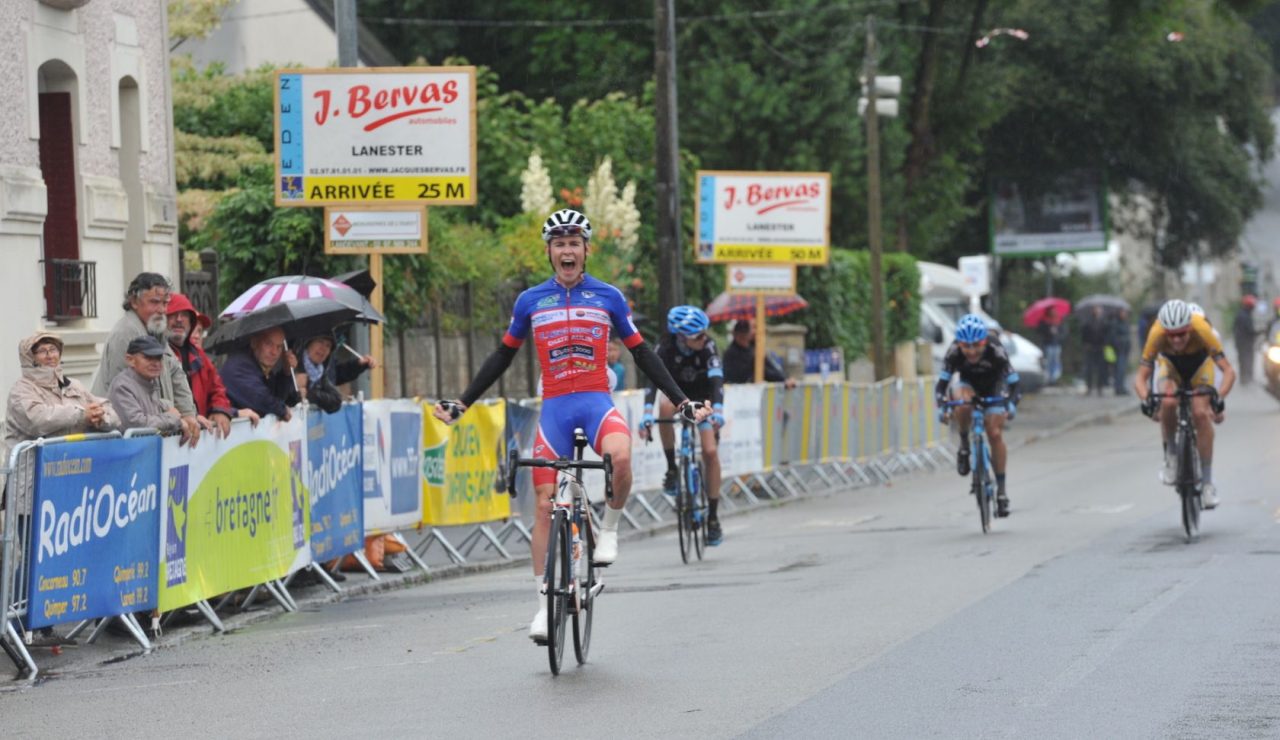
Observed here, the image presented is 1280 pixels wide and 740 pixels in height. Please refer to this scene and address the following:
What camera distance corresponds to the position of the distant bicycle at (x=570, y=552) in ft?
30.5

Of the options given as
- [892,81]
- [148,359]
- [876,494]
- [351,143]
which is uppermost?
[892,81]

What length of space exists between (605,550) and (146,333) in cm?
377

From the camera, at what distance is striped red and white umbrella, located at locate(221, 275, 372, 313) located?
1462cm

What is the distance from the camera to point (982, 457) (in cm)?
1722

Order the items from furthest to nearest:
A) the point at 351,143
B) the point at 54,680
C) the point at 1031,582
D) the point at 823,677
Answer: the point at 351,143
the point at 1031,582
the point at 54,680
the point at 823,677

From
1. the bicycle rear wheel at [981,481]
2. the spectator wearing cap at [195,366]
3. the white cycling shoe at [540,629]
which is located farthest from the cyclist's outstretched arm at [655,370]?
the bicycle rear wheel at [981,481]

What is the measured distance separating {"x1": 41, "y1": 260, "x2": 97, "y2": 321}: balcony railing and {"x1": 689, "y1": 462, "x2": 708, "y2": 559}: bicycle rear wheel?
525 centimetres

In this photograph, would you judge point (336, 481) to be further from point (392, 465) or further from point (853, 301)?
point (853, 301)

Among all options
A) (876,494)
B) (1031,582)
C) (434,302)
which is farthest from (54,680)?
(876,494)

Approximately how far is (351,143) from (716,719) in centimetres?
988

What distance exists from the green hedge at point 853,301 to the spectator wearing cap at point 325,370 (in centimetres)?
1992

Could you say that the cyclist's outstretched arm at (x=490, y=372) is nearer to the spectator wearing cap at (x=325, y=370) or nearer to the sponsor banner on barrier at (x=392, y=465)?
the spectator wearing cap at (x=325, y=370)

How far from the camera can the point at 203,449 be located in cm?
1218

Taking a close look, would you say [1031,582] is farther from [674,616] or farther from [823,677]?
[823,677]
